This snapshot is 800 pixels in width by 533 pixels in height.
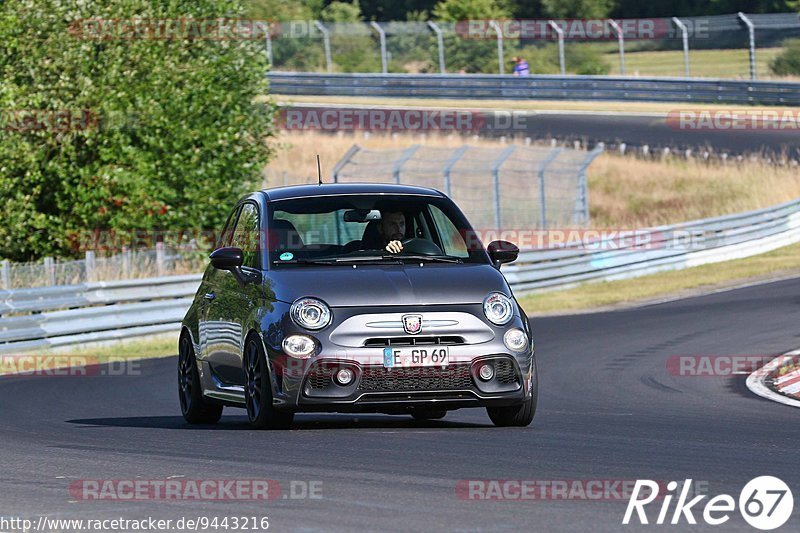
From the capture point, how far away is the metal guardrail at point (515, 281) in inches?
805

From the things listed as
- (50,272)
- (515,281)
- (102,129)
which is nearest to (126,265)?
(50,272)

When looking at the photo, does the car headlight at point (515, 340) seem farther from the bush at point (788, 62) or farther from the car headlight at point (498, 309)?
the bush at point (788, 62)

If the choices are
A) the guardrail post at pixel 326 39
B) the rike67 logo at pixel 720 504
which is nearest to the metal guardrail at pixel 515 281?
the rike67 logo at pixel 720 504

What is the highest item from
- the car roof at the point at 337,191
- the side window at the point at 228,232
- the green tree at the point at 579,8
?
the car roof at the point at 337,191

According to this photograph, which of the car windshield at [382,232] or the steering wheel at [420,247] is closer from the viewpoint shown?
the car windshield at [382,232]

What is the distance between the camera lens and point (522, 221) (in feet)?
115

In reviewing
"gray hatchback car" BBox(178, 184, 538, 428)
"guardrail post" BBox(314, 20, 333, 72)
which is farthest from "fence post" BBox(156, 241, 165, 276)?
"guardrail post" BBox(314, 20, 333, 72)

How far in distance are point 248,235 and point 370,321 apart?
181 centimetres

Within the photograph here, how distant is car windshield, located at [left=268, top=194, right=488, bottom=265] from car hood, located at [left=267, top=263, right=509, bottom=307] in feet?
0.69

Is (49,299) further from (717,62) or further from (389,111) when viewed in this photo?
(717,62)

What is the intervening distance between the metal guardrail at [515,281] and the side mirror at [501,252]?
10897 millimetres

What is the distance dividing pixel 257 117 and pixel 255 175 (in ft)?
3.80

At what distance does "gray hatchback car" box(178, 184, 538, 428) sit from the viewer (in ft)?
31.3

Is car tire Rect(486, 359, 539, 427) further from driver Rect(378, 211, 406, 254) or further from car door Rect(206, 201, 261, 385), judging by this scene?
car door Rect(206, 201, 261, 385)
